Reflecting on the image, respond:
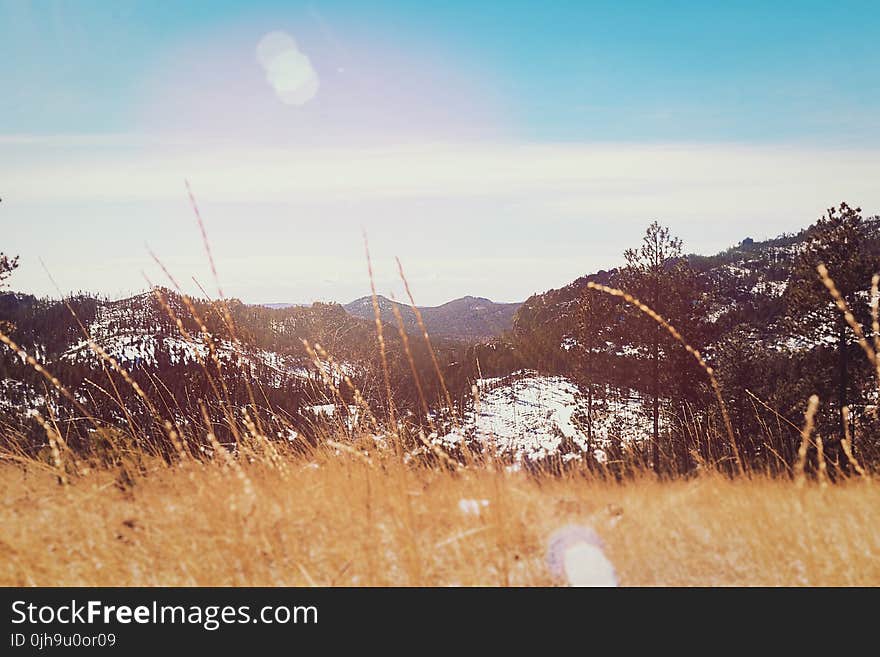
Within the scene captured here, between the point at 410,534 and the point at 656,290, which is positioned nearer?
the point at 410,534

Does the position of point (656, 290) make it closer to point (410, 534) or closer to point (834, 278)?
point (834, 278)

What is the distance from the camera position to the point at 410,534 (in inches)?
127

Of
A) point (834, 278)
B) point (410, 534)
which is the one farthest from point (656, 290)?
point (410, 534)

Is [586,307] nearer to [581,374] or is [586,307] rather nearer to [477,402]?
[581,374]

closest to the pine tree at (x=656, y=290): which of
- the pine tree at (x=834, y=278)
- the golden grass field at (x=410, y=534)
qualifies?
the pine tree at (x=834, y=278)

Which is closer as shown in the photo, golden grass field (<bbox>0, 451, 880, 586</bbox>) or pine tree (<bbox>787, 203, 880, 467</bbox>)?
golden grass field (<bbox>0, 451, 880, 586</bbox>)

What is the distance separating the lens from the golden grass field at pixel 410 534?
3.13 metres

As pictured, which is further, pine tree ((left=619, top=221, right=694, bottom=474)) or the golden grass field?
pine tree ((left=619, top=221, right=694, bottom=474))

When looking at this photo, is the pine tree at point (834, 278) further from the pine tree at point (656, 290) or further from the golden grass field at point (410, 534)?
the golden grass field at point (410, 534)

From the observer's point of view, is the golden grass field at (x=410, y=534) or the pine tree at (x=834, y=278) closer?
the golden grass field at (x=410, y=534)

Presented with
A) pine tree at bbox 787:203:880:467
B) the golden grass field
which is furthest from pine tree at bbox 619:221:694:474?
the golden grass field

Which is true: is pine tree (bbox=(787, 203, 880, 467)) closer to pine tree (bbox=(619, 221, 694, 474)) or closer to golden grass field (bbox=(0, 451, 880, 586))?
pine tree (bbox=(619, 221, 694, 474))

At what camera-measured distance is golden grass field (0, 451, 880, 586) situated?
3.13 meters

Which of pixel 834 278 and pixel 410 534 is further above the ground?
pixel 834 278
